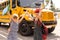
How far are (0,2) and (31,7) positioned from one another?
3.14 meters

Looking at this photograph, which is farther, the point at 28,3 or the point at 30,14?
the point at 28,3


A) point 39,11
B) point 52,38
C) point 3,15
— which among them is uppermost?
point 39,11

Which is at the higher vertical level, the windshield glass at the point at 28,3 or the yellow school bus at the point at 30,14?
the windshield glass at the point at 28,3

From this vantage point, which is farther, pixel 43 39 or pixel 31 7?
pixel 31 7

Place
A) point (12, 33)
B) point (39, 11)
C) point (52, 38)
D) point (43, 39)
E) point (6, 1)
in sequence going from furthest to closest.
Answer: point (6, 1) → point (52, 38) → point (39, 11) → point (43, 39) → point (12, 33)

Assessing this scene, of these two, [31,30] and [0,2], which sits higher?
[0,2]

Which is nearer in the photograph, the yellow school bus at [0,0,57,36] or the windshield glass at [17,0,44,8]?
the yellow school bus at [0,0,57,36]

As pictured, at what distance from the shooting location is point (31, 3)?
14.9m

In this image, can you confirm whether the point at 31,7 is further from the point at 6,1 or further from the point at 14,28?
the point at 14,28

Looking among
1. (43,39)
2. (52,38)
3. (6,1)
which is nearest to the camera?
(43,39)

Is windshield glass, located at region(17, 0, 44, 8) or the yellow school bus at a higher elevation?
windshield glass, located at region(17, 0, 44, 8)

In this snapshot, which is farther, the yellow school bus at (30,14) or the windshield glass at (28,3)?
the windshield glass at (28,3)

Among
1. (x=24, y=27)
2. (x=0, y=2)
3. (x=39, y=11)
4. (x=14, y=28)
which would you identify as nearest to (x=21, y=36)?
(x=24, y=27)

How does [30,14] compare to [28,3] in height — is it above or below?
below
